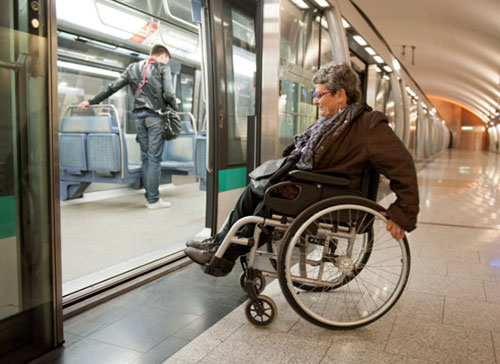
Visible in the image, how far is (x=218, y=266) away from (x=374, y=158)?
2.86 ft

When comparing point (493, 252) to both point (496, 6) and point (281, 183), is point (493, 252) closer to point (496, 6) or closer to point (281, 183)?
point (281, 183)

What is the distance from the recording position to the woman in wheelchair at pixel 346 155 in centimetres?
198

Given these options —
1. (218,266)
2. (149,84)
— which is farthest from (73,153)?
(218,266)

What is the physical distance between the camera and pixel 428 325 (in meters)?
2.20

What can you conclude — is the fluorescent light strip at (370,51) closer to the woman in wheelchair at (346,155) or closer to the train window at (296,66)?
the train window at (296,66)

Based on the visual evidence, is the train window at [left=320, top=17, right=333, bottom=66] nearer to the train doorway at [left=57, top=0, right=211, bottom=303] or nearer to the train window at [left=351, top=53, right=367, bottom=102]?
the train doorway at [left=57, top=0, right=211, bottom=303]

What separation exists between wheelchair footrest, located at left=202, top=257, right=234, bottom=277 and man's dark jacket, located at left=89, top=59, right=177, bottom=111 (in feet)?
10.3

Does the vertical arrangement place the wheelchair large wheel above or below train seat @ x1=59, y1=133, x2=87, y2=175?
below

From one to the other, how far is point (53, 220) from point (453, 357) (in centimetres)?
172

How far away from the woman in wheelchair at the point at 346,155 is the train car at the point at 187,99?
1010mm

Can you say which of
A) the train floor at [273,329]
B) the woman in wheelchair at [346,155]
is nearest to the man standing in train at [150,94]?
the train floor at [273,329]

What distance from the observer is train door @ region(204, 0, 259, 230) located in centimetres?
337

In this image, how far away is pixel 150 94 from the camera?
5.00m

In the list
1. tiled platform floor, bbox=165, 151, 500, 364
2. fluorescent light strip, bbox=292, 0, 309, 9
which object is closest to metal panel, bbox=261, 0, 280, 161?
fluorescent light strip, bbox=292, 0, 309, 9
